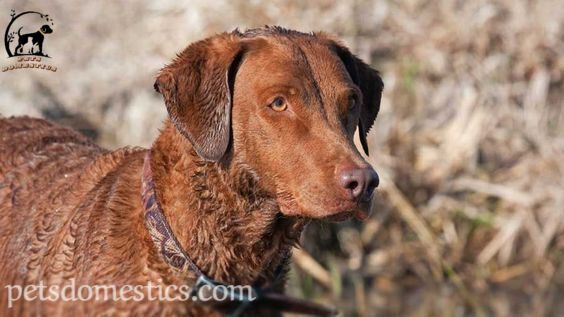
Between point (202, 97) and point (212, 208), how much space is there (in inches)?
17.8

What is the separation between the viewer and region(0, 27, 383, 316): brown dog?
4.26 meters

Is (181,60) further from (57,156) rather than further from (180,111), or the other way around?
(57,156)

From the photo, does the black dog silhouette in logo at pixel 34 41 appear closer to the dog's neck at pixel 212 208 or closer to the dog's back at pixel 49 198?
the dog's back at pixel 49 198

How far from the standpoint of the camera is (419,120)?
31.3 ft

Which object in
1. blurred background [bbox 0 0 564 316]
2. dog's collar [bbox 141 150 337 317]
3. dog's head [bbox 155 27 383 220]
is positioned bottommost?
dog's collar [bbox 141 150 337 317]

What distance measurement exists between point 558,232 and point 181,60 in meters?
5.58

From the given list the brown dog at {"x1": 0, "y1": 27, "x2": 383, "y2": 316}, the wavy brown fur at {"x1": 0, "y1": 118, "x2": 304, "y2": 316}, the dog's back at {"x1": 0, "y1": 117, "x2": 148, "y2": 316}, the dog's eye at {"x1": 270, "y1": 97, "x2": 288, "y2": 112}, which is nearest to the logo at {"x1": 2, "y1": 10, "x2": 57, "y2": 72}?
the dog's back at {"x1": 0, "y1": 117, "x2": 148, "y2": 316}

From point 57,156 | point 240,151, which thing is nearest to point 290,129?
point 240,151

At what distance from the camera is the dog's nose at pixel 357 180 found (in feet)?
Result: 13.4

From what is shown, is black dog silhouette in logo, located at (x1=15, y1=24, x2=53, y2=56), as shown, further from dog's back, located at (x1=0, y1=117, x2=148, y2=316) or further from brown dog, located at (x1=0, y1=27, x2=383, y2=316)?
brown dog, located at (x1=0, y1=27, x2=383, y2=316)

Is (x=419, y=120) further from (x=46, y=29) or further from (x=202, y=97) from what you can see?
(x=202, y=97)

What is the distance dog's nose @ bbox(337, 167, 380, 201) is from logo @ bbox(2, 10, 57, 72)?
417 centimetres

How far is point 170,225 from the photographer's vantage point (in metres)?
4.43

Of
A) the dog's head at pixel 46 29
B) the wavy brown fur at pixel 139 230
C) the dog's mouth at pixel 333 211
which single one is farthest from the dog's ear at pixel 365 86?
the dog's head at pixel 46 29
